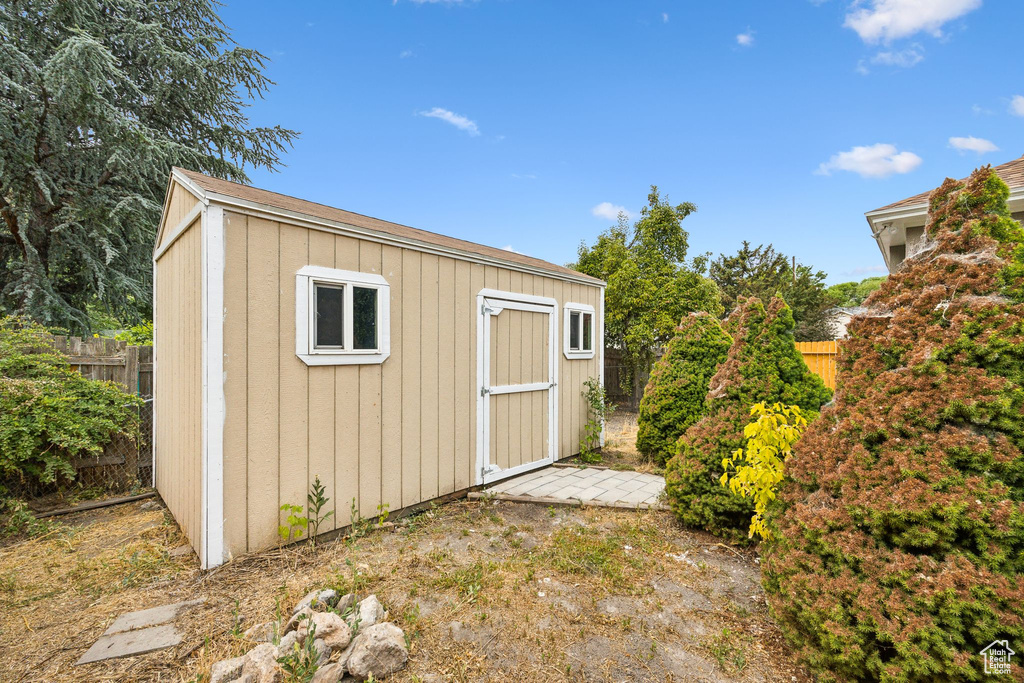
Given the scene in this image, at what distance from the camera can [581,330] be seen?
599 centimetres

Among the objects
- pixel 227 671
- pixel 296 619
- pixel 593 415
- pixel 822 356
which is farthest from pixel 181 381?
pixel 822 356

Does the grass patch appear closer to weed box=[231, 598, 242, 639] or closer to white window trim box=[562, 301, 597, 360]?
weed box=[231, 598, 242, 639]

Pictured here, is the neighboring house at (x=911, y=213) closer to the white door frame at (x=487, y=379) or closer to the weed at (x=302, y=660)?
the white door frame at (x=487, y=379)

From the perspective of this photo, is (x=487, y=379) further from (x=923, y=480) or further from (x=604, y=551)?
(x=923, y=480)

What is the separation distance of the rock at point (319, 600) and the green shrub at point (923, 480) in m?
2.17

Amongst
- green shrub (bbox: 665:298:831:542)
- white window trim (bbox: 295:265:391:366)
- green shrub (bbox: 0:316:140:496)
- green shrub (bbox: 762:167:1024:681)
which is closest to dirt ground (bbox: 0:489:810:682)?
green shrub (bbox: 665:298:831:542)

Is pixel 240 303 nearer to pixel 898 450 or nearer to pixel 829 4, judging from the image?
pixel 898 450

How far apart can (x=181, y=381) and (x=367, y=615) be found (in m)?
2.76

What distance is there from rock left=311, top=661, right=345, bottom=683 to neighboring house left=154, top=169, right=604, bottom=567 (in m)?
1.54

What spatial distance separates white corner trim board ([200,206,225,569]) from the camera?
2818mm

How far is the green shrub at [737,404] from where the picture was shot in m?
3.31

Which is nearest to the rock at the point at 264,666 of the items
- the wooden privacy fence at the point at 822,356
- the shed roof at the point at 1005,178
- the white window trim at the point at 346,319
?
the white window trim at the point at 346,319

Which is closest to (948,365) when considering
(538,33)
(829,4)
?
Result: (829,4)

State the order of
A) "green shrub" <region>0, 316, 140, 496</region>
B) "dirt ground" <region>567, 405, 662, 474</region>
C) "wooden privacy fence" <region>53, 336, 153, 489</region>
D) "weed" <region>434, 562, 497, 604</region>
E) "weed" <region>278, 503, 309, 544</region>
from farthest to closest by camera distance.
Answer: "dirt ground" <region>567, 405, 662, 474</region>
"wooden privacy fence" <region>53, 336, 153, 489</region>
"green shrub" <region>0, 316, 140, 496</region>
"weed" <region>278, 503, 309, 544</region>
"weed" <region>434, 562, 497, 604</region>
